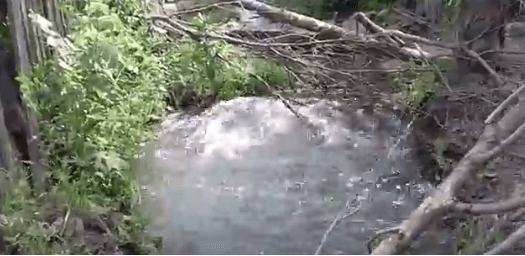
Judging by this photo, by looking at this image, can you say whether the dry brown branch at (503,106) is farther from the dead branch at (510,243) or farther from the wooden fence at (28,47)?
the wooden fence at (28,47)

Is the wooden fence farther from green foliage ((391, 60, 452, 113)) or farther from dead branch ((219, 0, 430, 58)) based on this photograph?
green foliage ((391, 60, 452, 113))

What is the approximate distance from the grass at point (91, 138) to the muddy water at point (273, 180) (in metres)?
0.10

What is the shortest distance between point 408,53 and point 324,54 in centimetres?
25

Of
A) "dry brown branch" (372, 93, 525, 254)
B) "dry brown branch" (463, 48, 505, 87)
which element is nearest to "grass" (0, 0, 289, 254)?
"dry brown branch" (463, 48, 505, 87)

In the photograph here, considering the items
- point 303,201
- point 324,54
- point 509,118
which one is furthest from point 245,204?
point 509,118

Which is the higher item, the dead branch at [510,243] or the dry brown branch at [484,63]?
the dry brown branch at [484,63]

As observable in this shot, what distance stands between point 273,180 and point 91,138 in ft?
1.82

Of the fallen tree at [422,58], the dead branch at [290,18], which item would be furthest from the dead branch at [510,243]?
the dead branch at [290,18]

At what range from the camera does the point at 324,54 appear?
70.4 inches

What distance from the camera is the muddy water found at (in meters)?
1.51

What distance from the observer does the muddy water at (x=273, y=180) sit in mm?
1507

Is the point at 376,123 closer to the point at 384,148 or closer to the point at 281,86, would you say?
the point at 384,148

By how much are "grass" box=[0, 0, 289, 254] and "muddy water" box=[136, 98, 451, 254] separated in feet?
0.32

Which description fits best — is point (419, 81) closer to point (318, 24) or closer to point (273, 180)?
point (318, 24)
